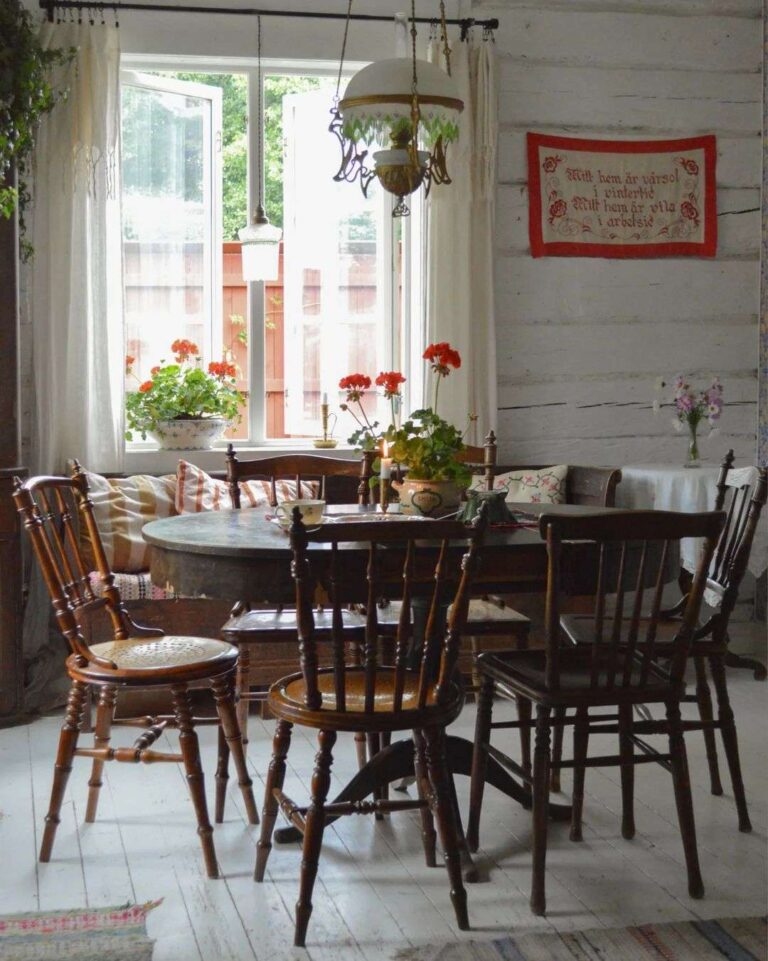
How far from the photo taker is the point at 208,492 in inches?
173

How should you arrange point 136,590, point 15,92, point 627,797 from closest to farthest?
point 627,797
point 15,92
point 136,590

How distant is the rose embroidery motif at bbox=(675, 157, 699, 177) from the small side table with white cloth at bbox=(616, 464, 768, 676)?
131cm

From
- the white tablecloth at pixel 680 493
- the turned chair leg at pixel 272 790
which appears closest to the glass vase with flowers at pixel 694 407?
the white tablecloth at pixel 680 493

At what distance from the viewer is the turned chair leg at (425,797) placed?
8.20 feet

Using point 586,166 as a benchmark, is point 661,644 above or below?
below

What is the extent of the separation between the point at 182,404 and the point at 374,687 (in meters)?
2.68

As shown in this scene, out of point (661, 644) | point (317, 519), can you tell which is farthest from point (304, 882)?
point (661, 644)

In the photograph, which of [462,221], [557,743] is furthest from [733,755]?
[462,221]

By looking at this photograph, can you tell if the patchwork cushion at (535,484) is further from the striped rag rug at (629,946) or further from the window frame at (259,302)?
the striped rag rug at (629,946)

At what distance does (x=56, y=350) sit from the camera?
4.45 metres

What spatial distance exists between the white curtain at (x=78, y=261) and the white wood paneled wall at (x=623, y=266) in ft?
5.21

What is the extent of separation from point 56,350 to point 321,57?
63.0 inches

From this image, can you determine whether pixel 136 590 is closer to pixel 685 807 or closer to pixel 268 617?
pixel 268 617

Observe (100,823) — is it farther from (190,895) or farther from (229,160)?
(229,160)
